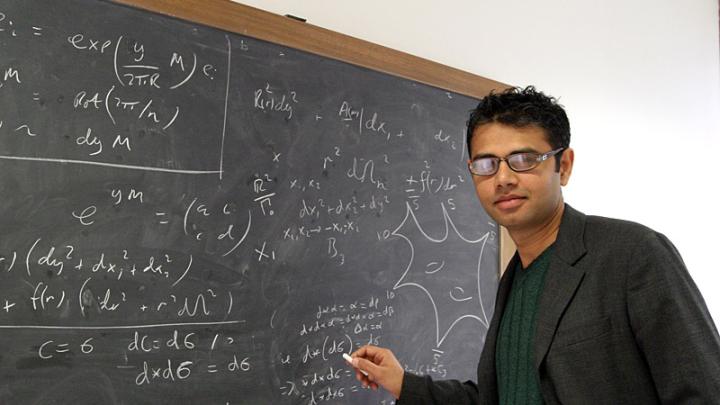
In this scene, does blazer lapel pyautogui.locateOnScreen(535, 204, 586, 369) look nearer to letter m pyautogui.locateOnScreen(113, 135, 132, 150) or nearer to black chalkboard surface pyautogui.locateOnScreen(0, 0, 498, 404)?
black chalkboard surface pyautogui.locateOnScreen(0, 0, 498, 404)

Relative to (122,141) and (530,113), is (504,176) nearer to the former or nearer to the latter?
(530,113)

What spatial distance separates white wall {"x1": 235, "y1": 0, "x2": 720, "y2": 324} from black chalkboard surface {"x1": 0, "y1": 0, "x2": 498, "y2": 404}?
11.4 inches

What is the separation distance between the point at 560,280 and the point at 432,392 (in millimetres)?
490

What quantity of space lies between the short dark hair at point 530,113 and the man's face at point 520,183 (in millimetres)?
15

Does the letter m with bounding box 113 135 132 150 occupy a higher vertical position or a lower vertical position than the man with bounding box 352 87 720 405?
higher

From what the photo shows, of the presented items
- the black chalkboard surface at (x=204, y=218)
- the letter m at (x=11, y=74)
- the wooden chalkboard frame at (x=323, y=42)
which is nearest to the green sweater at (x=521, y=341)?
the black chalkboard surface at (x=204, y=218)

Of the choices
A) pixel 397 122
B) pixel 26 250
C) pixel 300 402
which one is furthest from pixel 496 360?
pixel 26 250

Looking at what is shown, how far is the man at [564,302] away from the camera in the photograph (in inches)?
44.8

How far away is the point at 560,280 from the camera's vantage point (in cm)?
131

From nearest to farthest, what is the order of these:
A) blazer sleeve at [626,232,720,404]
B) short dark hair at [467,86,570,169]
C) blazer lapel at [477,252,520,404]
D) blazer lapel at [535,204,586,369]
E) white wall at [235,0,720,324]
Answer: blazer sleeve at [626,232,720,404], blazer lapel at [535,204,586,369], short dark hair at [467,86,570,169], blazer lapel at [477,252,520,404], white wall at [235,0,720,324]

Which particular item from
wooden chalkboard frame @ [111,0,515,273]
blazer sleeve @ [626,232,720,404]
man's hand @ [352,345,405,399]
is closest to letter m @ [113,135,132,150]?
wooden chalkboard frame @ [111,0,515,273]

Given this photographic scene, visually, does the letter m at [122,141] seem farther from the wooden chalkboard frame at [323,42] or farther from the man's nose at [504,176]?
the man's nose at [504,176]

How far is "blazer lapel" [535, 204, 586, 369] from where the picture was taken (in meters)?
1.28

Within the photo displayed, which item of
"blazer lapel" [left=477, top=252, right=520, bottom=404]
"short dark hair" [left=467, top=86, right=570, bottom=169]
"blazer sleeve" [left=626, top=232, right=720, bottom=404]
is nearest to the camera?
"blazer sleeve" [left=626, top=232, right=720, bottom=404]
